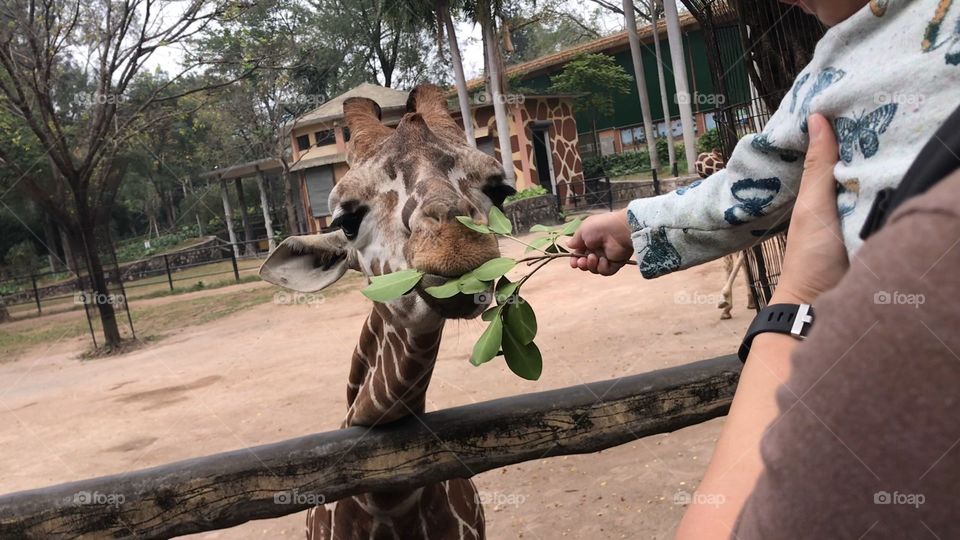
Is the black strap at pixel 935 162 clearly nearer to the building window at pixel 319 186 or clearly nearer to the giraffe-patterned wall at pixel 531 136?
the giraffe-patterned wall at pixel 531 136

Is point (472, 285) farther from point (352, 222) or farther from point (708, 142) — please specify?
point (708, 142)

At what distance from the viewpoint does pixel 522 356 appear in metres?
1.91

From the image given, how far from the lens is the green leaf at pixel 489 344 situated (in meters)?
1.80

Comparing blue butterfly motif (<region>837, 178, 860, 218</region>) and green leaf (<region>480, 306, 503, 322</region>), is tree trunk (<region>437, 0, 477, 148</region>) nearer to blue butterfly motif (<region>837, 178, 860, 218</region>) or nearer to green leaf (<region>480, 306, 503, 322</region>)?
green leaf (<region>480, 306, 503, 322</region>)

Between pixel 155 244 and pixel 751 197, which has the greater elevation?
pixel 155 244

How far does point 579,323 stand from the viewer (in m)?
8.90

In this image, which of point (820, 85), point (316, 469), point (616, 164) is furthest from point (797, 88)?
point (616, 164)

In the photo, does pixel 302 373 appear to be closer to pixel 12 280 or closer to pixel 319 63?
pixel 12 280

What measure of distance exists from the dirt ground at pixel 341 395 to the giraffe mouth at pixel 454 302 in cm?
252

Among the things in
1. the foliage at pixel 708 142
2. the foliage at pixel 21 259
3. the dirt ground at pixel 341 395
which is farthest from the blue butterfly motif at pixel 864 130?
the foliage at pixel 21 259

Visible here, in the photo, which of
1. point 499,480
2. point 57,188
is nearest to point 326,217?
point 57,188

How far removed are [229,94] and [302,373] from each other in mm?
19136

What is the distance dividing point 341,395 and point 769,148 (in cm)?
683

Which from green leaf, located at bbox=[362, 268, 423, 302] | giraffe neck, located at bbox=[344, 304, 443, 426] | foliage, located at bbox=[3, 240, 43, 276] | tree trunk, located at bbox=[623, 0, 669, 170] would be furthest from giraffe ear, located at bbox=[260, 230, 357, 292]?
foliage, located at bbox=[3, 240, 43, 276]
